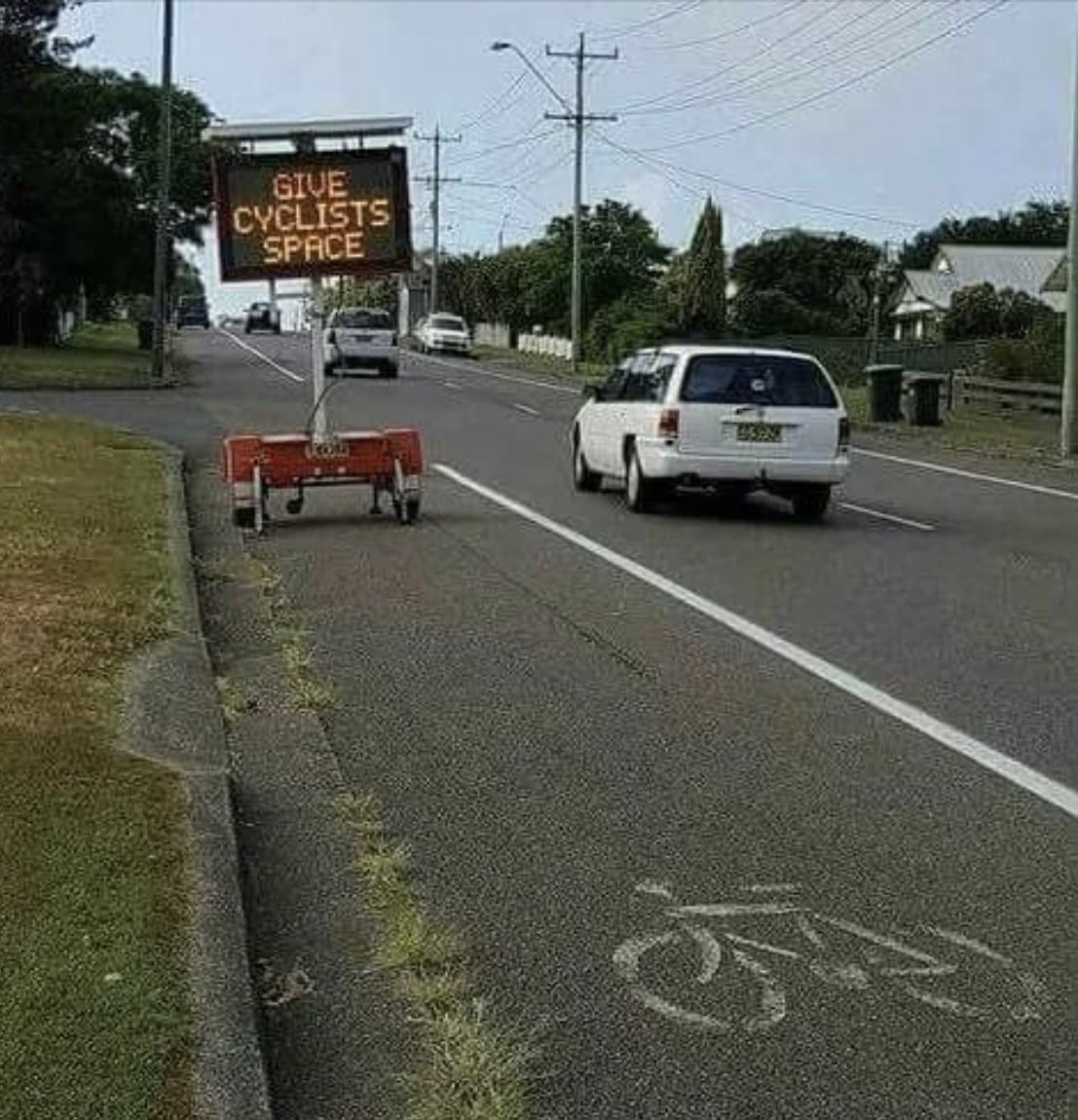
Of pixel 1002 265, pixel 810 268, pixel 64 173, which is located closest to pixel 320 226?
pixel 64 173

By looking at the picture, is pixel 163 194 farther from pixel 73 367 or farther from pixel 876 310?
pixel 876 310

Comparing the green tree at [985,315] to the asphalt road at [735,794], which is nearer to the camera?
the asphalt road at [735,794]

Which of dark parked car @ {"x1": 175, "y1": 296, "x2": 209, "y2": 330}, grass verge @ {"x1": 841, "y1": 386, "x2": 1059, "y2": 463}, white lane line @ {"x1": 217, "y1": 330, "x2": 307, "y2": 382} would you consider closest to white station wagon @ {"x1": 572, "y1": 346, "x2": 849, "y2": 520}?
grass verge @ {"x1": 841, "y1": 386, "x2": 1059, "y2": 463}

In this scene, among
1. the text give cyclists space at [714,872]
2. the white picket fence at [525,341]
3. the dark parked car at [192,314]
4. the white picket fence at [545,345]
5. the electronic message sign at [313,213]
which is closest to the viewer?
the text give cyclists space at [714,872]

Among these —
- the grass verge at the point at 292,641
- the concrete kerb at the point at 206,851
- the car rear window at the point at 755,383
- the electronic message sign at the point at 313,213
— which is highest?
the electronic message sign at the point at 313,213

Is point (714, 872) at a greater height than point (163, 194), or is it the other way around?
point (163, 194)

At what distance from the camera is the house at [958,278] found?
10125 cm

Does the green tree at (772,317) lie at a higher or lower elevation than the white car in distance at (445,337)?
higher

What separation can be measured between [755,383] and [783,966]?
13293mm

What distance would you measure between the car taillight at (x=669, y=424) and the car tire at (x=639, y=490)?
1.36ft

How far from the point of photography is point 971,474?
25234 millimetres

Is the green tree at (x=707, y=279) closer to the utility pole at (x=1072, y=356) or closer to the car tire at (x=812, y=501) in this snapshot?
the utility pole at (x=1072, y=356)

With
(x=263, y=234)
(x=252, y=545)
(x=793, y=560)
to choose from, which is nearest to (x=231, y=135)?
(x=263, y=234)

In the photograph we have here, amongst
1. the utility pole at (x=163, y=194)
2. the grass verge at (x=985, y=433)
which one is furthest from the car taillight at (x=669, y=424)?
the utility pole at (x=163, y=194)
